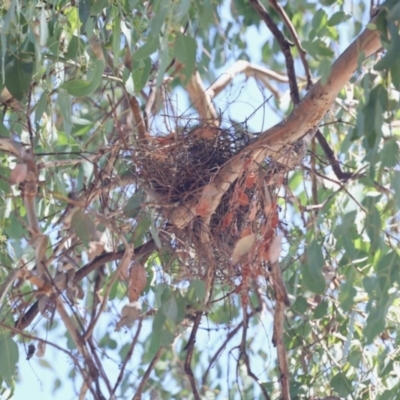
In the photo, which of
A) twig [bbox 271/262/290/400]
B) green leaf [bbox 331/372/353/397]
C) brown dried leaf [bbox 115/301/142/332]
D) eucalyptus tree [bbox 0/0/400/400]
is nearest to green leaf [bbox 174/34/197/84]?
eucalyptus tree [bbox 0/0/400/400]

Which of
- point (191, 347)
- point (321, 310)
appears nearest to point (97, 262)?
point (191, 347)

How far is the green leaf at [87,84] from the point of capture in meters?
1.95

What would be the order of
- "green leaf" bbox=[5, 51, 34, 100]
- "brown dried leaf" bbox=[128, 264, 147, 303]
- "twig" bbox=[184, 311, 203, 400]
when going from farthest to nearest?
"twig" bbox=[184, 311, 203, 400]
"green leaf" bbox=[5, 51, 34, 100]
"brown dried leaf" bbox=[128, 264, 147, 303]

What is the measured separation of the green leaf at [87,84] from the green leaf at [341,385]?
4.01 feet

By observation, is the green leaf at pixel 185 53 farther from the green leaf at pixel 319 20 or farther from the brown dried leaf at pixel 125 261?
the green leaf at pixel 319 20

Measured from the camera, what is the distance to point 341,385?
272 cm

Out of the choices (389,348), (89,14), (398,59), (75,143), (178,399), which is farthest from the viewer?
(178,399)

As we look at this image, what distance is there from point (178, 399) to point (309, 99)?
6.45ft

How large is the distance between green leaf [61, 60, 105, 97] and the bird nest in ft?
1.04

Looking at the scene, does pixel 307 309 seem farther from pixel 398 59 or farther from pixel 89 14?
pixel 398 59

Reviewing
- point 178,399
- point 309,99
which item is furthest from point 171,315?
point 178,399

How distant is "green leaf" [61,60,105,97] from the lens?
195 centimetres

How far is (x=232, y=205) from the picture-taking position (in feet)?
7.28

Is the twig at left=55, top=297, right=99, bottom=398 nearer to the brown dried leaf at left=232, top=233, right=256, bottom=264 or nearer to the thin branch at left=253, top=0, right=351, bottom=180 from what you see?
the brown dried leaf at left=232, top=233, right=256, bottom=264
